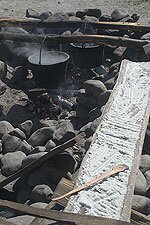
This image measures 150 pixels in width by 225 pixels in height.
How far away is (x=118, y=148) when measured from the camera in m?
4.04

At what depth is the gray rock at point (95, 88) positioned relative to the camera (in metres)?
6.16

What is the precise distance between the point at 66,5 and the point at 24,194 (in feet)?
25.5

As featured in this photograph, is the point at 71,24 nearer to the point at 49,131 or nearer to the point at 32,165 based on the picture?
A: the point at 49,131

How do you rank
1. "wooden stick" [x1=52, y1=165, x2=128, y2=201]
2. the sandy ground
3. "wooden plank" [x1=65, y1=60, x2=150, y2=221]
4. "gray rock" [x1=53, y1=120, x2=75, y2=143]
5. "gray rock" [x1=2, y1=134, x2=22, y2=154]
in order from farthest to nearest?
the sandy ground, "gray rock" [x1=2, y1=134, x2=22, y2=154], "gray rock" [x1=53, y1=120, x2=75, y2=143], "wooden stick" [x1=52, y1=165, x2=128, y2=201], "wooden plank" [x1=65, y1=60, x2=150, y2=221]

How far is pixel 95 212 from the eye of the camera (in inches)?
129

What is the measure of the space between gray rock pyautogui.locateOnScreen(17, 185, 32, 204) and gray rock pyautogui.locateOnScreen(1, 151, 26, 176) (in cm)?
31

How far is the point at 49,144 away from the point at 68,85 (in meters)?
2.33

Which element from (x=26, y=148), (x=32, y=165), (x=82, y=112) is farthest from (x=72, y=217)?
(x=82, y=112)

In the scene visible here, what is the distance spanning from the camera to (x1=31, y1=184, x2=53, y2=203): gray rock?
4297 millimetres

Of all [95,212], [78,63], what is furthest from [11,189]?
[78,63]

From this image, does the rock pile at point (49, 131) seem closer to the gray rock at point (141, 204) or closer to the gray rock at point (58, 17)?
the gray rock at point (141, 204)

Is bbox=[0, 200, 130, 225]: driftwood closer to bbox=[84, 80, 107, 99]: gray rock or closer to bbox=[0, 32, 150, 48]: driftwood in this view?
bbox=[84, 80, 107, 99]: gray rock

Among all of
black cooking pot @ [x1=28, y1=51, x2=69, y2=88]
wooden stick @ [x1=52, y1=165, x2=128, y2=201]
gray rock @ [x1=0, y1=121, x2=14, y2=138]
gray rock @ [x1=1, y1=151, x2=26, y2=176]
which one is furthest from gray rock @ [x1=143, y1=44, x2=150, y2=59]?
wooden stick @ [x1=52, y1=165, x2=128, y2=201]

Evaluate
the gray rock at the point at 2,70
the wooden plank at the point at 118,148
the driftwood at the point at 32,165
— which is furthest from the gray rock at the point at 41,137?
the gray rock at the point at 2,70
